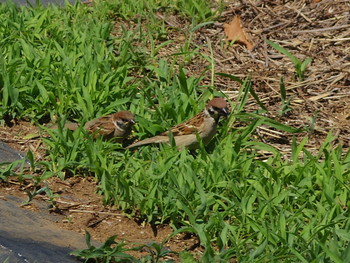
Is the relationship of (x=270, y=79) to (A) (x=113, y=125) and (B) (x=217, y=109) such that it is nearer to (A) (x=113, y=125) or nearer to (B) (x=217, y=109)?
(B) (x=217, y=109)

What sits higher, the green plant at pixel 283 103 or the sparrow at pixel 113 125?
the sparrow at pixel 113 125

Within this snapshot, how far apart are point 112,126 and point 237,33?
2.39m

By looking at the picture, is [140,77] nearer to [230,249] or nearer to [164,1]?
[164,1]

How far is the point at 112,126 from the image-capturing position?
6.79 m

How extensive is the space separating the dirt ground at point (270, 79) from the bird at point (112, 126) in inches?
17.9

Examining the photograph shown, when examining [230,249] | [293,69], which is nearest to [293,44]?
[293,69]

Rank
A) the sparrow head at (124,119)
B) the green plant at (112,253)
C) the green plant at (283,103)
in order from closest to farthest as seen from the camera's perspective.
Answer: the green plant at (112,253), the sparrow head at (124,119), the green plant at (283,103)

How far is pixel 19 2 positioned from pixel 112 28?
1.52m

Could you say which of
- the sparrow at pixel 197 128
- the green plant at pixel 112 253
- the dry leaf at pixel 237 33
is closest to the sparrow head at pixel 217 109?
the sparrow at pixel 197 128

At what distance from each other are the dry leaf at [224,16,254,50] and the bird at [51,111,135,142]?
2.07 meters

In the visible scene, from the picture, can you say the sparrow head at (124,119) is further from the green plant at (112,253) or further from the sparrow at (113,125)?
the green plant at (112,253)

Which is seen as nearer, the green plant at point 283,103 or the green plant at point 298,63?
the green plant at point 283,103

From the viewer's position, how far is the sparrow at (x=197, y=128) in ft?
22.1

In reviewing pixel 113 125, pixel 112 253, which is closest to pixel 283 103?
pixel 113 125
